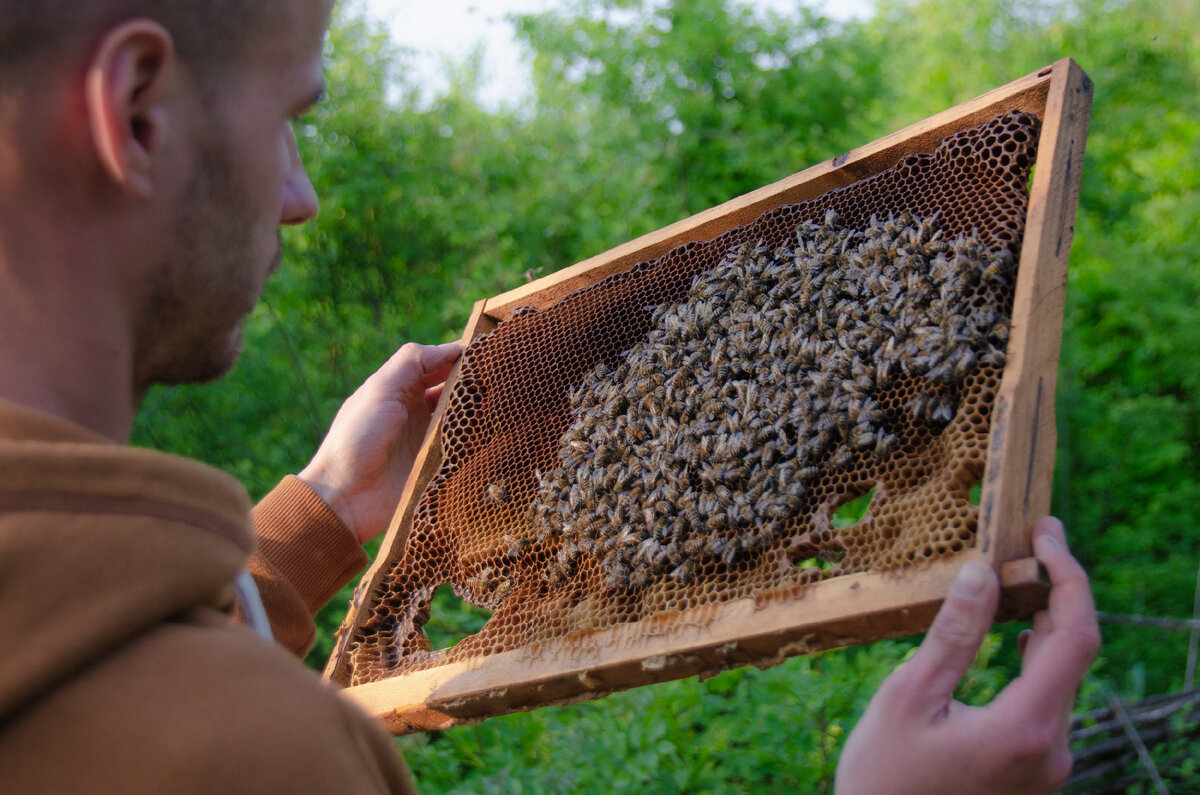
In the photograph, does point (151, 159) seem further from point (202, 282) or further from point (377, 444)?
point (377, 444)

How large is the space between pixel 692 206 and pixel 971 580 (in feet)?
17.2

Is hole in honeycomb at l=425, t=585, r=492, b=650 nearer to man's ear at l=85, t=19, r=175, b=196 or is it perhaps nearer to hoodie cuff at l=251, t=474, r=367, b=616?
hoodie cuff at l=251, t=474, r=367, b=616

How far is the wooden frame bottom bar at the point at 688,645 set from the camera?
1540 millimetres

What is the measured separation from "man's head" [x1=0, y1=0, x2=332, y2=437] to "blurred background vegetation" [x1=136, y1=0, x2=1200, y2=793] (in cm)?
319

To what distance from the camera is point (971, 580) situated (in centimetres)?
139

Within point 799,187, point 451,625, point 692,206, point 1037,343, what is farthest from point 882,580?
point 692,206

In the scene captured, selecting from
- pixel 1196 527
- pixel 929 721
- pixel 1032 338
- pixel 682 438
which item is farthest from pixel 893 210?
pixel 1196 527

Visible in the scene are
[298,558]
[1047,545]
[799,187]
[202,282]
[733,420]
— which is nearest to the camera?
[202,282]

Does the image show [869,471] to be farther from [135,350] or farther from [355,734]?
[135,350]

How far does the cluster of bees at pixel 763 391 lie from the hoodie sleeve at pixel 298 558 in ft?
2.24

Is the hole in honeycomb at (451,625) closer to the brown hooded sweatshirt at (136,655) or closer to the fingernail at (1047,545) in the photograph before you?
the fingernail at (1047,545)

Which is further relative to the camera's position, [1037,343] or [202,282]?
[1037,343]

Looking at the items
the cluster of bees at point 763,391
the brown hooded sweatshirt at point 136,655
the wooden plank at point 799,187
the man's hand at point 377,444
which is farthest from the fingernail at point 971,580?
the man's hand at point 377,444

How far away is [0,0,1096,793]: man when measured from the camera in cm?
84
